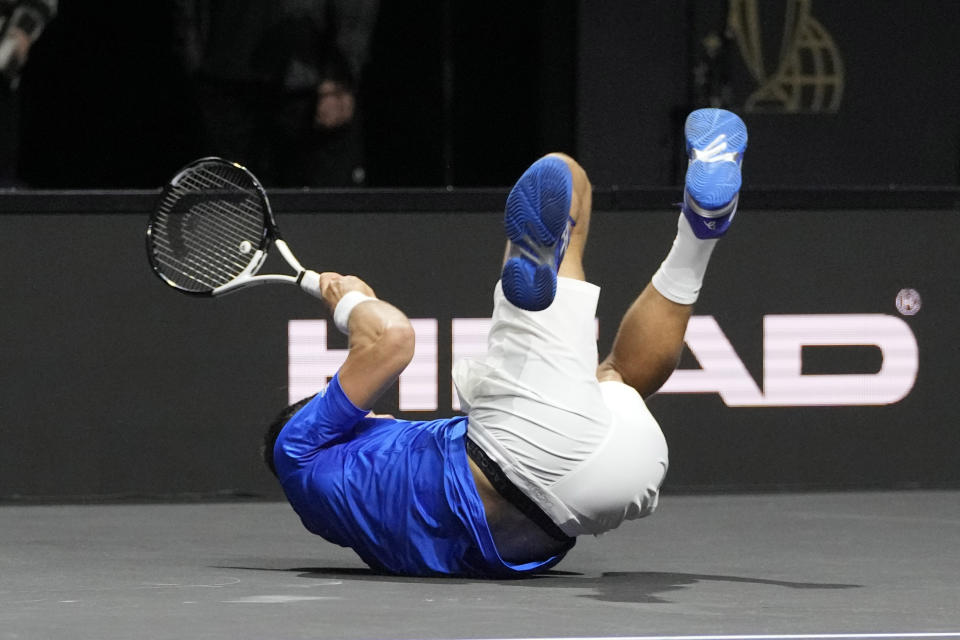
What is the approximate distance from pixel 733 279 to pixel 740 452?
2.08ft

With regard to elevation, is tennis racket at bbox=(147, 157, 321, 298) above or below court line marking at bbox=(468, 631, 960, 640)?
above

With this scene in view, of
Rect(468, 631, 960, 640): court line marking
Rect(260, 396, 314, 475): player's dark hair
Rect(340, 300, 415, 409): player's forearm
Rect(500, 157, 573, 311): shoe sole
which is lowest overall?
Rect(468, 631, 960, 640): court line marking

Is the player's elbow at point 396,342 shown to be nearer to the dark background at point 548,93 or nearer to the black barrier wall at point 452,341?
the black barrier wall at point 452,341

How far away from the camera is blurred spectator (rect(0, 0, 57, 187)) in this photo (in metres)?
7.31

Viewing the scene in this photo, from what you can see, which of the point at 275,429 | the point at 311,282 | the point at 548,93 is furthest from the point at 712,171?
the point at 548,93

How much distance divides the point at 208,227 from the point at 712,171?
175cm

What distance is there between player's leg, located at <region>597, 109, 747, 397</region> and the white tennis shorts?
0.25 m

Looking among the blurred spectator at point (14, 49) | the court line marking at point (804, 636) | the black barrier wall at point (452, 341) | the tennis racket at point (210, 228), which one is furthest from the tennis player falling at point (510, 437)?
the blurred spectator at point (14, 49)

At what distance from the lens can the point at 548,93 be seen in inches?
308

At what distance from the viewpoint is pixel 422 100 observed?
780 centimetres

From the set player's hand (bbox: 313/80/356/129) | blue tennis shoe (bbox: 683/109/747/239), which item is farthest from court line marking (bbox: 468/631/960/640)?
player's hand (bbox: 313/80/356/129)

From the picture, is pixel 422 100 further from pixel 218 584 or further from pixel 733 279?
pixel 218 584

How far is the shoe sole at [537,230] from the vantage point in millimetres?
4625

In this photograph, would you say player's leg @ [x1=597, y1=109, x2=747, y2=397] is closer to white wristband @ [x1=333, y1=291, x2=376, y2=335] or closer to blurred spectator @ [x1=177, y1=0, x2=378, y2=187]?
white wristband @ [x1=333, y1=291, x2=376, y2=335]
